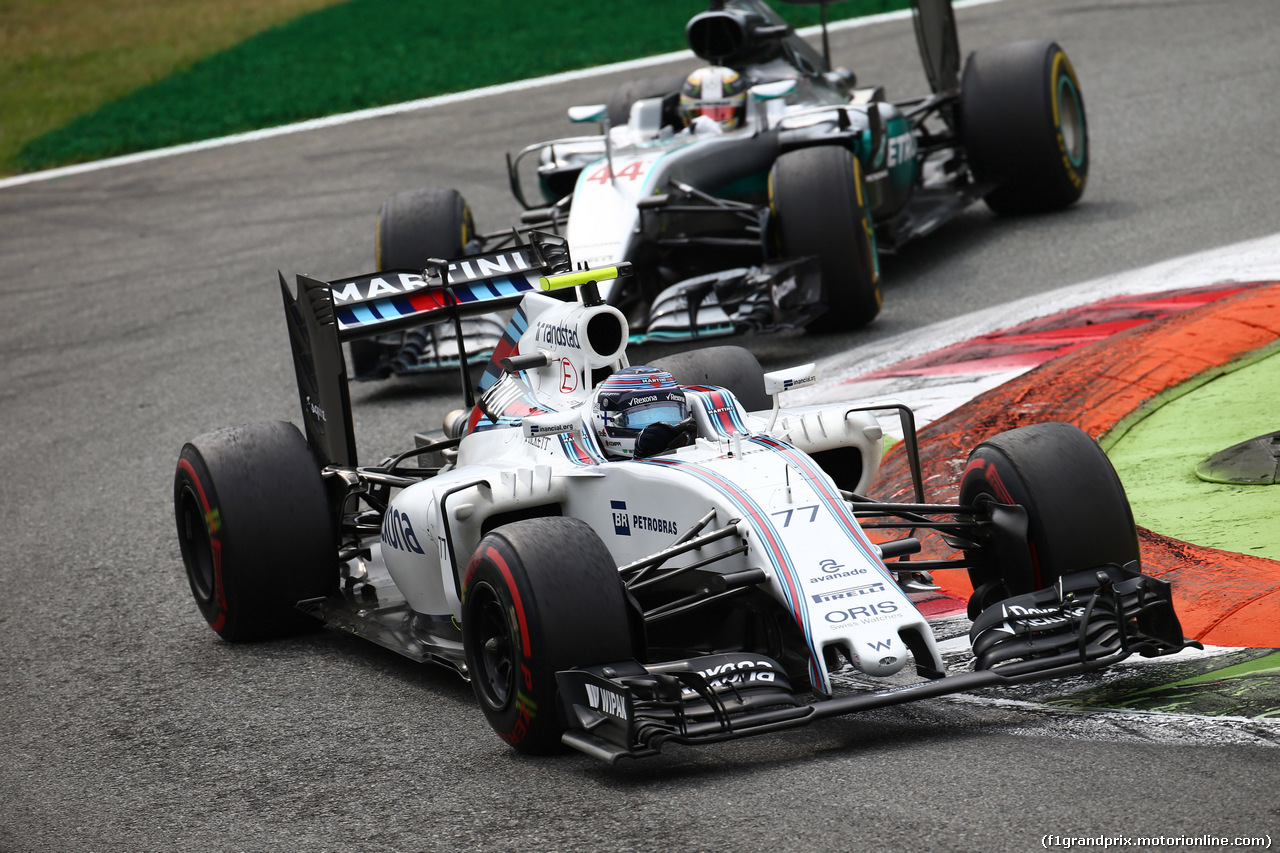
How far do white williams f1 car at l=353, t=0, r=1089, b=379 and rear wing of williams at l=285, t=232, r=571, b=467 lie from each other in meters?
3.04

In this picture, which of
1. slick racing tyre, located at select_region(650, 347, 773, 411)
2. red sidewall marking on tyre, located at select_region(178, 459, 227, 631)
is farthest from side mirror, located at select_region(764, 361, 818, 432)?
red sidewall marking on tyre, located at select_region(178, 459, 227, 631)

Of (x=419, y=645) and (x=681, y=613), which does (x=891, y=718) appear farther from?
(x=419, y=645)

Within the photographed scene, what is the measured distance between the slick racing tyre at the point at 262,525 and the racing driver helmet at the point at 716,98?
5965 mm

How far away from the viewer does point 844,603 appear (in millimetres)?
5160

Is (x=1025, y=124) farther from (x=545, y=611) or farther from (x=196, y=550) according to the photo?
(x=545, y=611)

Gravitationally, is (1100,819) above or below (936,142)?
below

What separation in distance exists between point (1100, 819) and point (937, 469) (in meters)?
3.75

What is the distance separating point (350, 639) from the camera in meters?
7.17

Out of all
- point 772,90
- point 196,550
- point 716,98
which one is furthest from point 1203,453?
point 716,98

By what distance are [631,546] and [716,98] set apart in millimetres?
7018

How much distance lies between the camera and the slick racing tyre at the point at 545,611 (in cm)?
512

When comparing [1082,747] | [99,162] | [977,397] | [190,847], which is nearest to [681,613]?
[1082,747]

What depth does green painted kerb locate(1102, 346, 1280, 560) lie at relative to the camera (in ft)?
21.9

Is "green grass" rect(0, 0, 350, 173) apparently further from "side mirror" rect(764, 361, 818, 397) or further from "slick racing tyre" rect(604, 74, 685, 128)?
"side mirror" rect(764, 361, 818, 397)
